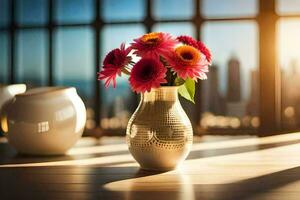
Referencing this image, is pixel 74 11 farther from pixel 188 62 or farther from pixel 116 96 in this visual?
pixel 188 62

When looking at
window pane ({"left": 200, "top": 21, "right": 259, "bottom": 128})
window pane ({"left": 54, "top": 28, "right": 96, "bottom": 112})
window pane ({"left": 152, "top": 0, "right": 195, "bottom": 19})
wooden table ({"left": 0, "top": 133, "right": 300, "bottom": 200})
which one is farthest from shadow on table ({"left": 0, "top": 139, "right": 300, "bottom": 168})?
window pane ({"left": 152, "top": 0, "right": 195, "bottom": 19})

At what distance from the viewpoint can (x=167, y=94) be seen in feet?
3.86

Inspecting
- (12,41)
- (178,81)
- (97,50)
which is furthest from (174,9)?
(178,81)

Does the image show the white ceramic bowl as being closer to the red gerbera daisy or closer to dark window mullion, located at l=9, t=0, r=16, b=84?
the red gerbera daisy

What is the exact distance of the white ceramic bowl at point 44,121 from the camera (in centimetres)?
144

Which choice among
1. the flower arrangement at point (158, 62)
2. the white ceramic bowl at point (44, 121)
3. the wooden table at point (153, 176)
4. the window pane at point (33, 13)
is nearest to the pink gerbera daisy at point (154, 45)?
the flower arrangement at point (158, 62)

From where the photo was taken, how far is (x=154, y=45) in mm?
1137

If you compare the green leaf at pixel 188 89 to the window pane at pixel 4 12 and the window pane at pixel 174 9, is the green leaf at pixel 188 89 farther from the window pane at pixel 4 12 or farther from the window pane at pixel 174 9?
the window pane at pixel 4 12

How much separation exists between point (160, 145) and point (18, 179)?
340mm

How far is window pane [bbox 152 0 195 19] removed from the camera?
2.43m

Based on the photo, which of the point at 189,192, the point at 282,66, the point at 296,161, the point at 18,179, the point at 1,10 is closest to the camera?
the point at 189,192

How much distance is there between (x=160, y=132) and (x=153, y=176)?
0.34 ft

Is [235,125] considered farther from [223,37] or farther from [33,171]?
[33,171]

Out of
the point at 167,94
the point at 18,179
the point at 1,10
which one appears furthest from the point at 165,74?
the point at 1,10
